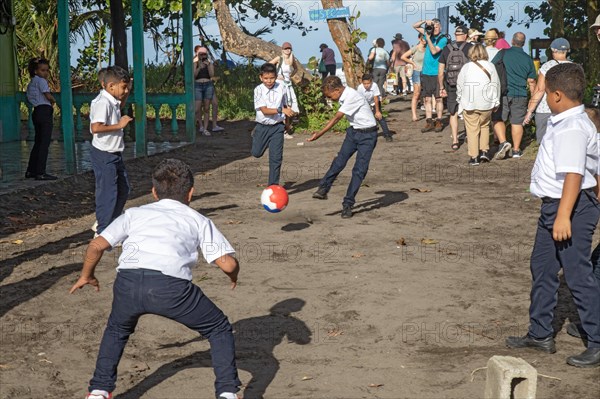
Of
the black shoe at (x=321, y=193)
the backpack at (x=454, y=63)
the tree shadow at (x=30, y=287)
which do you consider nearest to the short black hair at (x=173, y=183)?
the tree shadow at (x=30, y=287)

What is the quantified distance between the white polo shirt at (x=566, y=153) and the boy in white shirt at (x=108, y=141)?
14.0ft

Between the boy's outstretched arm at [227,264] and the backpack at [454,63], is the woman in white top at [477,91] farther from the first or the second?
the boy's outstretched arm at [227,264]

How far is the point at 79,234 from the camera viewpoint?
10.4 meters

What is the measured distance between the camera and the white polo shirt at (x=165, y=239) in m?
4.98

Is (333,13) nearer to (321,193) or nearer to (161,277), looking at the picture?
(321,193)

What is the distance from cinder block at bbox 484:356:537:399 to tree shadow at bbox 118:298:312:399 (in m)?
1.43

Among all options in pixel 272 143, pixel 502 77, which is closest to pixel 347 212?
pixel 272 143

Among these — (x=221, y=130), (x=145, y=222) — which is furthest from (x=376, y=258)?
(x=221, y=130)

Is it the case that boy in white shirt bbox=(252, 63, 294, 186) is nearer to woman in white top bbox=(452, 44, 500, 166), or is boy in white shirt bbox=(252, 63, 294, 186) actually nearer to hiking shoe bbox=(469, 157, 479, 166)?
woman in white top bbox=(452, 44, 500, 166)

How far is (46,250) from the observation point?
949 cm

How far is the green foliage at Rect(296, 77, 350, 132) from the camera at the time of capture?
818 inches

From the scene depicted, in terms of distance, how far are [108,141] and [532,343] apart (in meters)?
4.55

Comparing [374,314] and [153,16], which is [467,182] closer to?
[374,314]

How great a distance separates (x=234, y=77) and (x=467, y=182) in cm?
1540
